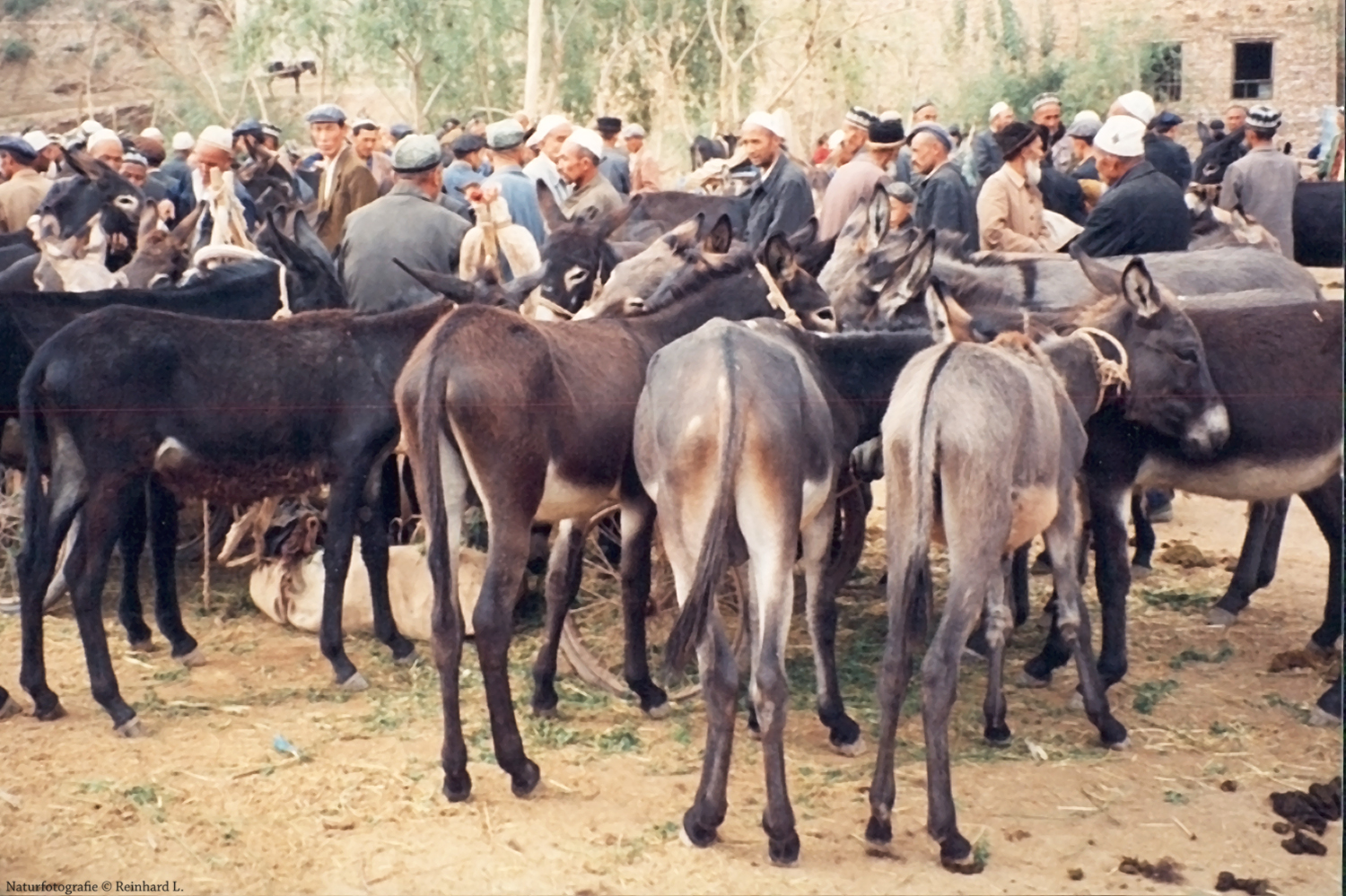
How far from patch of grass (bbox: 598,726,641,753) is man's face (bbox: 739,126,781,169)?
14.0 ft

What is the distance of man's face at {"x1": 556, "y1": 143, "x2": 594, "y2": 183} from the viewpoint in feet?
31.4

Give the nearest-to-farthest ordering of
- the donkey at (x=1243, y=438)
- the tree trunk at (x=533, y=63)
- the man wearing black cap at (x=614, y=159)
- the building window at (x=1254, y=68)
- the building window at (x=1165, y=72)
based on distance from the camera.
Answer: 1. the donkey at (x=1243, y=438)
2. the tree trunk at (x=533, y=63)
3. the man wearing black cap at (x=614, y=159)
4. the building window at (x=1254, y=68)
5. the building window at (x=1165, y=72)

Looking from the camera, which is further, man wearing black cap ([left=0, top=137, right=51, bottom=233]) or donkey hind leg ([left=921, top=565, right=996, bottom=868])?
man wearing black cap ([left=0, top=137, right=51, bottom=233])

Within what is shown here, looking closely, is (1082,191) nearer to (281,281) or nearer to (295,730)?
(281,281)

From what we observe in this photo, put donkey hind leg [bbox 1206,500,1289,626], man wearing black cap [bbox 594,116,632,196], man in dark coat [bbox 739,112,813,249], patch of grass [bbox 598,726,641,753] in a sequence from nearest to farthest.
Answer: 1. patch of grass [bbox 598,726,641,753]
2. donkey hind leg [bbox 1206,500,1289,626]
3. man in dark coat [bbox 739,112,813,249]
4. man wearing black cap [bbox 594,116,632,196]

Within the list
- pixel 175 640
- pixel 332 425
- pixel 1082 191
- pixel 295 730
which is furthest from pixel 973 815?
pixel 1082 191

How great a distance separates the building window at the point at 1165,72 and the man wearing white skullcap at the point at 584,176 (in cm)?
1341

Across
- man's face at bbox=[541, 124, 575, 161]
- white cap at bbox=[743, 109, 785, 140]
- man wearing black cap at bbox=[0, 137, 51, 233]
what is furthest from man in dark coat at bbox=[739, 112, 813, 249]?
man wearing black cap at bbox=[0, 137, 51, 233]

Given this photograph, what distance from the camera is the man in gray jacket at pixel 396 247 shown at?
789 cm

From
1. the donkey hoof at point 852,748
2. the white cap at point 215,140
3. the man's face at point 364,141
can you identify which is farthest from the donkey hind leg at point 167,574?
the man's face at point 364,141

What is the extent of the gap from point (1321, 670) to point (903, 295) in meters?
2.57

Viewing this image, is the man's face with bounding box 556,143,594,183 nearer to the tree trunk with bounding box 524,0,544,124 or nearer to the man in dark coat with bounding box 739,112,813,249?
the man in dark coat with bounding box 739,112,813,249

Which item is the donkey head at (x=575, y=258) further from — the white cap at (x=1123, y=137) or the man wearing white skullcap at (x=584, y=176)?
the white cap at (x=1123, y=137)

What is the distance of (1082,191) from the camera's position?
11578 millimetres
